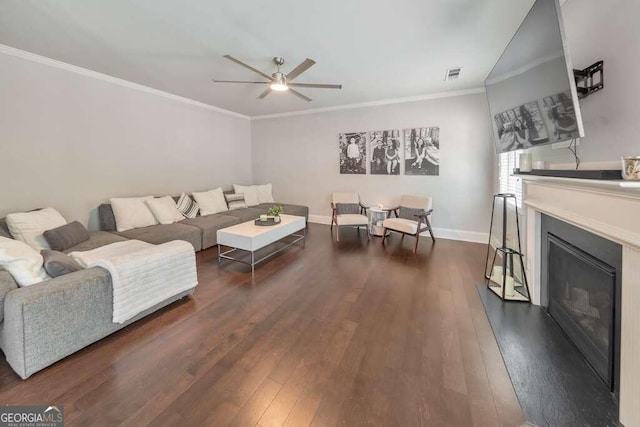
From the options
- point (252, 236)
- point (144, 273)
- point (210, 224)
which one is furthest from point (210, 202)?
point (144, 273)

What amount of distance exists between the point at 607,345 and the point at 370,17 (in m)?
2.98

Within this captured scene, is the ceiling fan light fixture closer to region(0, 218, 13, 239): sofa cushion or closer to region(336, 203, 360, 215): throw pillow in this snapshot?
region(336, 203, 360, 215): throw pillow

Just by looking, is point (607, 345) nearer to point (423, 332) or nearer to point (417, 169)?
point (423, 332)

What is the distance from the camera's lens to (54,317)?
1.69 m

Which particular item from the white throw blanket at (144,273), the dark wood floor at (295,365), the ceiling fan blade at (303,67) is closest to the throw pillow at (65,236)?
the white throw blanket at (144,273)

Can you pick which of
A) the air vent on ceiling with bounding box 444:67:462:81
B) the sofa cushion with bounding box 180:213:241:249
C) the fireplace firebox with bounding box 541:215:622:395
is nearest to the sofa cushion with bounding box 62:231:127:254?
the sofa cushion with bounding box 180:213:241:249

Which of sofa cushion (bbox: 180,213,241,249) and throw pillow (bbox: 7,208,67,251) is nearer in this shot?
throw pillow (bbox: 7,208,67,251)

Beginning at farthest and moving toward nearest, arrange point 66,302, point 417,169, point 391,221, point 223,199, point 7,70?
point 223,199 < point 417,169 < point 391,221 < point 7,70 < point 66,302

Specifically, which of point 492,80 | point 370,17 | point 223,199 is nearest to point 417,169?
point 492,80

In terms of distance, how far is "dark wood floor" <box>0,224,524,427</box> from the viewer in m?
1.41

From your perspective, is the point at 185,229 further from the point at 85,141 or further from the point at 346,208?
the point at 346,208

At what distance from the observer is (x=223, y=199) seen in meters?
5.34

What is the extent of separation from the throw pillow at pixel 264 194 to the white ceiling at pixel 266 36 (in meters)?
2.72

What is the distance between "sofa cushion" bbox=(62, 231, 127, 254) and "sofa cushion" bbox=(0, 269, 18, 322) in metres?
1.31
